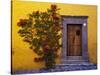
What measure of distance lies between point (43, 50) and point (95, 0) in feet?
3.14

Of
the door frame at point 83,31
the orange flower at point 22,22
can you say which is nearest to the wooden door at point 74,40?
the door frame at point 83,31

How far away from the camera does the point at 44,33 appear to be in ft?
7.73

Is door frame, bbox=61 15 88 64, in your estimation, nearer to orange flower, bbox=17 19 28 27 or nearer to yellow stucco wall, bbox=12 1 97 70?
yellow stucco wall, bbox=12 1 97 70

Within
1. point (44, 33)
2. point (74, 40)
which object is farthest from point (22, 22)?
point (74, 40)

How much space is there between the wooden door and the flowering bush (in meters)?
0.12

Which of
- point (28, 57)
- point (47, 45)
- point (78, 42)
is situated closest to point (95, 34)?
point (78, 42)

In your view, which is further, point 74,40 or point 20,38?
point 74,40

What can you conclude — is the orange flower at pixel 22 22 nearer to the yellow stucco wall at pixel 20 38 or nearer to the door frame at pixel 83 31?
the yellow stucco wall at pixel 20 38

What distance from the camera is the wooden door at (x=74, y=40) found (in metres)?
2.39

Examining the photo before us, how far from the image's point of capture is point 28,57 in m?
2.31

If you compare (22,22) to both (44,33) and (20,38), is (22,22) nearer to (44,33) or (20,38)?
(20,38)

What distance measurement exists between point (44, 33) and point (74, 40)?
15.3 inches

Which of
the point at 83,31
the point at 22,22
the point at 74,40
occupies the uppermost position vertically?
the point at 22,22

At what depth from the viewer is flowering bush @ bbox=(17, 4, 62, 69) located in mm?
2324
